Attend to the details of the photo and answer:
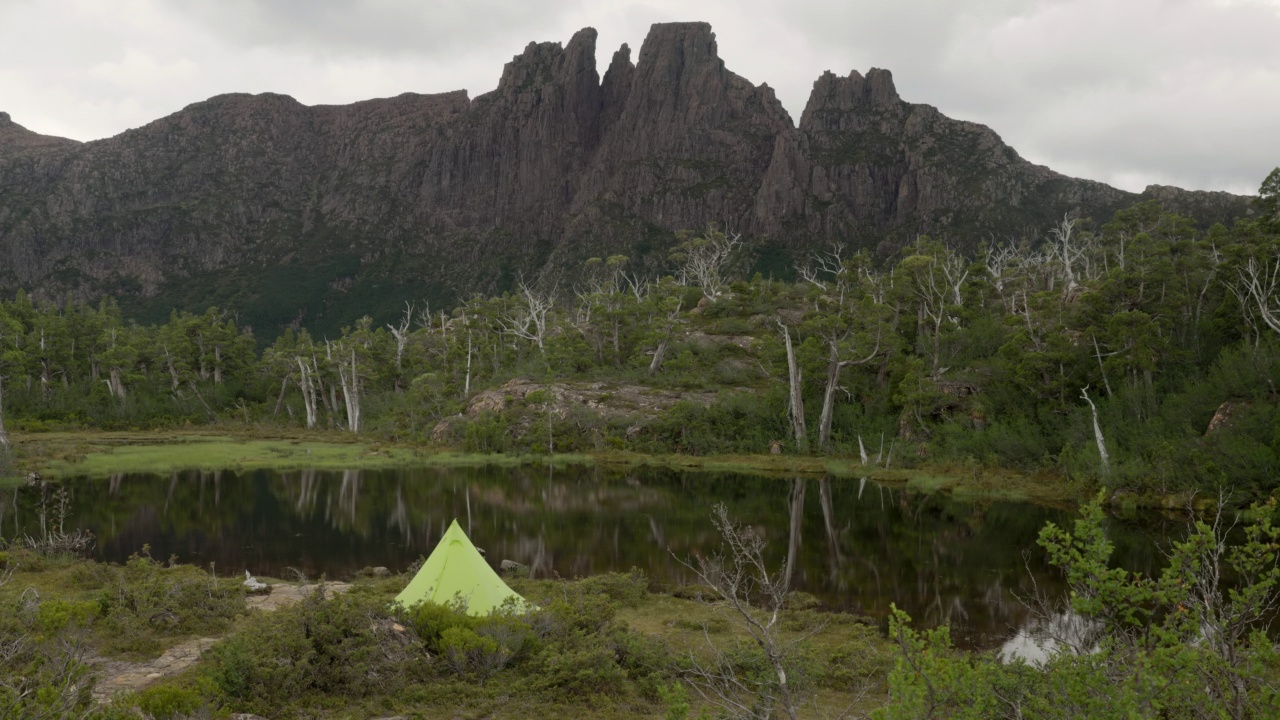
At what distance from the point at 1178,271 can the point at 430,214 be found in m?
156

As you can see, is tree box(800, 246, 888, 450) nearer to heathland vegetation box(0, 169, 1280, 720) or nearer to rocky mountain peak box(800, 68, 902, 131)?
heathland vegetation box(0, 169, 1280, 720)

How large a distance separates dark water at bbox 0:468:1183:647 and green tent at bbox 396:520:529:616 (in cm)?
559

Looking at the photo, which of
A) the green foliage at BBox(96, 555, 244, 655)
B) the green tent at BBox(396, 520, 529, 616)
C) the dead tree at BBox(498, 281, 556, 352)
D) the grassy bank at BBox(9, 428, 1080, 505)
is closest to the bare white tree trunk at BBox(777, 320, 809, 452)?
the grassy bank at BBox(9, 428, 1080, 505)

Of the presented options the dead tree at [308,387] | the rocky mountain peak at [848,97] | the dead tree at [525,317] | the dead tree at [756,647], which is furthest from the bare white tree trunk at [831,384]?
the rocky mountain peak at [848,97]

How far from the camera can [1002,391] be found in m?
39.3

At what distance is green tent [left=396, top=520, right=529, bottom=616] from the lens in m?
12.3

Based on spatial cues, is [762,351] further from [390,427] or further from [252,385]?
[252,385]

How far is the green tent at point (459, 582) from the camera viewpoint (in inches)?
486

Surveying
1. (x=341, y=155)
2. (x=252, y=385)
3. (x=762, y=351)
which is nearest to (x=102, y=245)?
(x=341, y=155)

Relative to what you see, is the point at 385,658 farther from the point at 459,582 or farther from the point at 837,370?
the point at 837,370

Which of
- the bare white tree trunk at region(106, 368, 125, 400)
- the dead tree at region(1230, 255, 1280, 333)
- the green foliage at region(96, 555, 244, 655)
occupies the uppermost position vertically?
the dead tree at region(1230, 255, 1280, 333)

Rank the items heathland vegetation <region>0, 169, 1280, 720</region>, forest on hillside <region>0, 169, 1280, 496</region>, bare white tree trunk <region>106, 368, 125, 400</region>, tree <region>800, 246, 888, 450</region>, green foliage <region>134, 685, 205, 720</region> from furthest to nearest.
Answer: bare white tree trunk <region>106, 368, 125, 400</region> < tree <region>800, 246, 888, 450</region> < forest on hillside <region>0, 169, 1280, 496</region> < green foliage <region>134, 685, 205, 720</region> < heathland vegetation <region>0, 169, 1280, 720</region>

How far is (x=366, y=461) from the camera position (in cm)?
4181

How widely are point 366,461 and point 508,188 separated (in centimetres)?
14180
